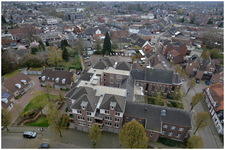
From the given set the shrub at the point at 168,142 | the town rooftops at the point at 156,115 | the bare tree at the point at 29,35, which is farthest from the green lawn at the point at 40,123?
the bare tree at the point at 29,35

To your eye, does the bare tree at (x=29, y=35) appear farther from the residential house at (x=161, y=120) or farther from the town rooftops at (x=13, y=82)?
the residential house at (x=161, y=120)

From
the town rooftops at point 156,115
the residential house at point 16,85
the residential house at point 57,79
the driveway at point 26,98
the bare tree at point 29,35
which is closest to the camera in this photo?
the town rooftops at point 156,115

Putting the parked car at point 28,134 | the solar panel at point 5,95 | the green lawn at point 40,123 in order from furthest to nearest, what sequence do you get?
the solar panel at point 5,95, the green lawn at point 40,123, the parked car at point 28,134

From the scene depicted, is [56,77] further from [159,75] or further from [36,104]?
[159,75]

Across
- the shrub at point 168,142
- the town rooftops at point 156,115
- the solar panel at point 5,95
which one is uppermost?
the solar panel at point 5,95

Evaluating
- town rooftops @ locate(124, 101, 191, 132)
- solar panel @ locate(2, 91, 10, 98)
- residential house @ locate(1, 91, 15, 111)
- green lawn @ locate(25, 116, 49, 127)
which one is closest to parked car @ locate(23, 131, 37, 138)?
green lawn @ locate(25, 116, 49, 127)

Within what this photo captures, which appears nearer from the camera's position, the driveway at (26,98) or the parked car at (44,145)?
the parked car at (44,145)
